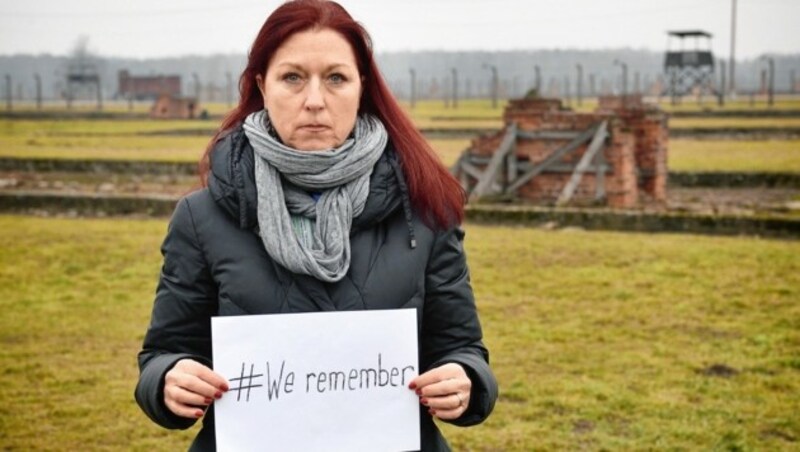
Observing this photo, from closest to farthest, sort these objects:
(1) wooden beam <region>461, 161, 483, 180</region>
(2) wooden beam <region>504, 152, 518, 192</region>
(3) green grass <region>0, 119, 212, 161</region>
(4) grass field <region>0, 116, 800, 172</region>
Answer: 1. (2) wooden beam <region>504, 152, 518, 192</region>
2. (1) wooden beam <region>461, 161, 483, 180</region>
3. (4) grass field <region>0, 116, 800, 172</region>
4. (3) green grass <region>0, 119, 212, 161</region>

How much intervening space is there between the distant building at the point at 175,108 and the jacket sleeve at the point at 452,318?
49456 millimetres

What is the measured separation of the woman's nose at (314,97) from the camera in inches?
84.0

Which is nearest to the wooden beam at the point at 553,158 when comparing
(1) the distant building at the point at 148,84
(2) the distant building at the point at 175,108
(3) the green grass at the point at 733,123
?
(3) the green grass at the point at 733,123

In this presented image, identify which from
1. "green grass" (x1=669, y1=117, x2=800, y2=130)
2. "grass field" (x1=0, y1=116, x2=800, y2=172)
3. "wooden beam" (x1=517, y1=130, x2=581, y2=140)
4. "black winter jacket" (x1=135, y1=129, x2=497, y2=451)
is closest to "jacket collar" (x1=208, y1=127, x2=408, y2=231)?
"black winter jacket" (x1=135, y1=129, x2=497, y2=451)

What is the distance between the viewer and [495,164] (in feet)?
52.0

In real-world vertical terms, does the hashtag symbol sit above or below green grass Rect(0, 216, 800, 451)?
above

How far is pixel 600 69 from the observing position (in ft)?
475

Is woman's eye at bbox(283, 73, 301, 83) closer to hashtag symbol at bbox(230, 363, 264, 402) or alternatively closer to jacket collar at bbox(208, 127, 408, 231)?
jacket collar at bbox(208, 127, 408, 231)

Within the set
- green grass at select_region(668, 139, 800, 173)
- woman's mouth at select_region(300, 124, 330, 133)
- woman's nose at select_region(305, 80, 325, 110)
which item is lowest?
green grass at select_region(668, 139, 800, 173)

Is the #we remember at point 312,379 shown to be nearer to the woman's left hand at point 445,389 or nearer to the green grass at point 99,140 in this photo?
the woman's left hand at point 445,389

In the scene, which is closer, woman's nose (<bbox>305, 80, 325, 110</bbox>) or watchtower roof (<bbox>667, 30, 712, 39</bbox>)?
woman's nose (<bbox>305, 80, 325, 110</bbox>)

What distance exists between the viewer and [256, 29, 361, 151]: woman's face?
2156 millimetres

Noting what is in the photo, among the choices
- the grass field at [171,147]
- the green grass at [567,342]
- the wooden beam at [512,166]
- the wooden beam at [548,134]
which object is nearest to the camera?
the green grass at [567,342]

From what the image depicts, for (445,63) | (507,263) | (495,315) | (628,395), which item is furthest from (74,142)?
(445,63)
